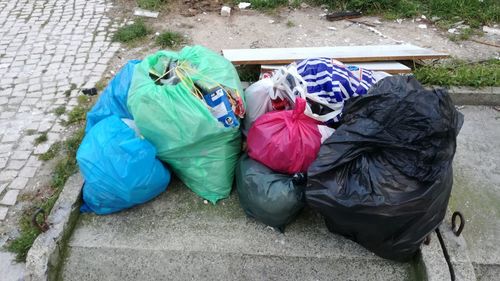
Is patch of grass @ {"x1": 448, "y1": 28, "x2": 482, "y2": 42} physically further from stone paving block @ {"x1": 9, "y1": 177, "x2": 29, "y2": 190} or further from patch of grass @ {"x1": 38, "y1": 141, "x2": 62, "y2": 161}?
stone paving block @ {"x1": 9, "y1": 177, "x2": 29, "y2": 190}

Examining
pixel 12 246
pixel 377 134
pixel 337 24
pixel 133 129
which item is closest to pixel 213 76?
pixel 133 129

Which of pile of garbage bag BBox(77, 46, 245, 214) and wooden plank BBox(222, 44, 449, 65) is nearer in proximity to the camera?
pile of garbage bag BBox(77, 46, 245, 214)

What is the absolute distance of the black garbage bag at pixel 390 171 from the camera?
2.22 m

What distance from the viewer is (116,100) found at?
2947 mm

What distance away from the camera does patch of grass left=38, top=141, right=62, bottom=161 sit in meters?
3.32

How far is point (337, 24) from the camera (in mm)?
5184

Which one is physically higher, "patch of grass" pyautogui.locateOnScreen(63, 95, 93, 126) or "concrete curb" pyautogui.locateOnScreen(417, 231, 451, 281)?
"concrete curb" pyautogui.locateOnScreen(417, 231, 451, 281)

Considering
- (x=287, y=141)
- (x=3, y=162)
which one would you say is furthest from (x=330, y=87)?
(x=3, y=162)

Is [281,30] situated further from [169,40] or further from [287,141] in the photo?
[287,141]

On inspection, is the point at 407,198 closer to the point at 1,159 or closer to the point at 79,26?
the point at 1,159

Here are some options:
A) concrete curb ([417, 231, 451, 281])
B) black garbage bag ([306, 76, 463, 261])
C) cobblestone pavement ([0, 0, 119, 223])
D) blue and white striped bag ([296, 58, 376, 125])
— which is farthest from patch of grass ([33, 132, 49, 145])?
concrete curb ([417, 231, 451, 281])

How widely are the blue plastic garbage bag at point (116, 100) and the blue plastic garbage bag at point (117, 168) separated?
209mm

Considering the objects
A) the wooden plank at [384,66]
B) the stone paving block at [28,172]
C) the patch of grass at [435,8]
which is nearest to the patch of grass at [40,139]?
the stone paving block at [28,172]

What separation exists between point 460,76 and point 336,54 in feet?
3.79
